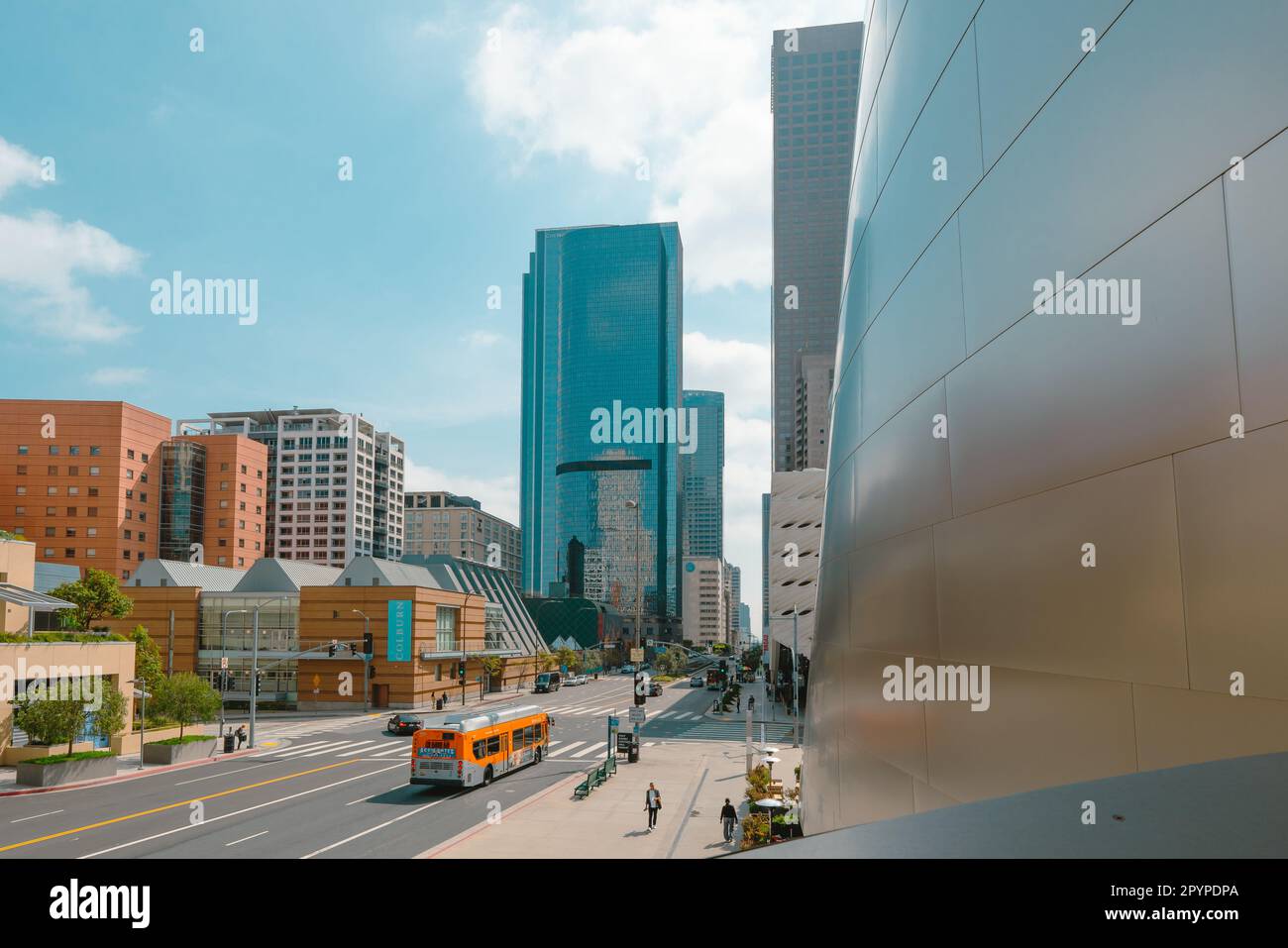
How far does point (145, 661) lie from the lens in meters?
42.5

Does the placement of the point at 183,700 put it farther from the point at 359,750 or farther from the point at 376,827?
the point at 376,827

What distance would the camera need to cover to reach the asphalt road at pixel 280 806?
67.1ft

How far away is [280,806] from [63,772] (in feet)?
35.9

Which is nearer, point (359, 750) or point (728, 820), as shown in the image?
point (728, 820)

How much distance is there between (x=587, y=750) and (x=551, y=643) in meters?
94.5

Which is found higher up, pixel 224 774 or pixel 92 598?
pixel 92 598

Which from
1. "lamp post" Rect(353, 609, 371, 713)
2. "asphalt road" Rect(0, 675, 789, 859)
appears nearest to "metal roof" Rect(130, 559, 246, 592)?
"lamp post" Rect(353, 609, 371, 713)

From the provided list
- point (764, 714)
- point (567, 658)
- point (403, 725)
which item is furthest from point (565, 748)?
point (567, 658)

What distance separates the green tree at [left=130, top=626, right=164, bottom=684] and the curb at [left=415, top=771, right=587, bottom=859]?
22.6 meters

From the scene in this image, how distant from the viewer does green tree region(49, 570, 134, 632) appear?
44688mm
